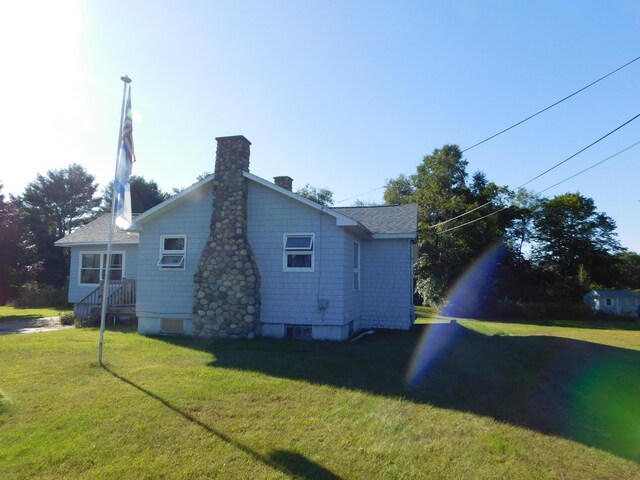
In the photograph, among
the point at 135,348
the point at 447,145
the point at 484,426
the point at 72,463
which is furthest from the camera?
the point at 447,145

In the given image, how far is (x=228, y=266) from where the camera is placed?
37.1ft

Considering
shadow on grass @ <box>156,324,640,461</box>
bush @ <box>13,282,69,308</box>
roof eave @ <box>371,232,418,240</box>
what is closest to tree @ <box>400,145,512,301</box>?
roof eave @ <box>371,232,418,240</box>

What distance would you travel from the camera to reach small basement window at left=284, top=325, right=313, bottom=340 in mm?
11461

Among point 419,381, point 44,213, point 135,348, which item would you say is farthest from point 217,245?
point 44,213

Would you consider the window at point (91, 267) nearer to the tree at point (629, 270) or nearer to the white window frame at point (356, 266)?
the white window frame at point (356, 266)

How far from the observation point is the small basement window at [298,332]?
11461 mm

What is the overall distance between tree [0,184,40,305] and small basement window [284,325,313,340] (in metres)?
15.2

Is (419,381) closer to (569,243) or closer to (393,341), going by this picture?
(393,341)

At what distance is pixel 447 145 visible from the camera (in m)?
37.2

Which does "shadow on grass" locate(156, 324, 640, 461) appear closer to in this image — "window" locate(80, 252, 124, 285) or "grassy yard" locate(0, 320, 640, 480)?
"grassy yard" locate(0, 320, 640, 480)

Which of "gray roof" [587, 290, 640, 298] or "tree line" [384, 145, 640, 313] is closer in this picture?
"tree line" [384, 145, 640, 313]

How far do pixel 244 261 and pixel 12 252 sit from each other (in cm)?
1430

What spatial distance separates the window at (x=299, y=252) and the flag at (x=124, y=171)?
14.3 feet

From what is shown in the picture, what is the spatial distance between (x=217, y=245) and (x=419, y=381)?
6680 millimetres
